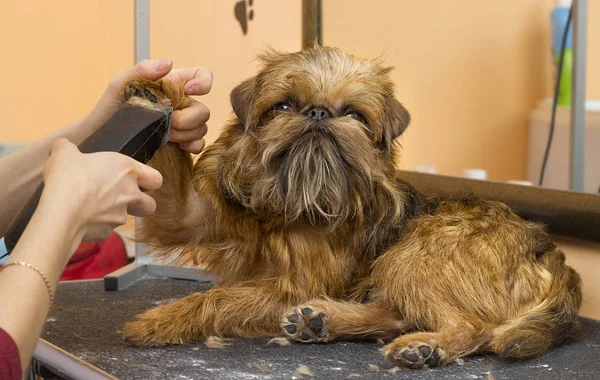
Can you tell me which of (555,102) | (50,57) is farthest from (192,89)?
(50,57)

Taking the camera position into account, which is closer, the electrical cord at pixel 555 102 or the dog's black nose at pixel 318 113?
the dog's black nose at pixel 318 113

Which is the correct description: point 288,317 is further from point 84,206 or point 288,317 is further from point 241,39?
point 241,39

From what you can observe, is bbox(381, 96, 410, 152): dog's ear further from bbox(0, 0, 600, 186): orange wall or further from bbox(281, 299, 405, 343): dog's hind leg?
bbox(0, 0, 600, 186): orange wall

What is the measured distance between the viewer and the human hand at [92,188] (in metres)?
1.15

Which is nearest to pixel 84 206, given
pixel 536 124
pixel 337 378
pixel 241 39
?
pixel 337 378

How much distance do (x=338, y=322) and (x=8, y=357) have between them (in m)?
0.74

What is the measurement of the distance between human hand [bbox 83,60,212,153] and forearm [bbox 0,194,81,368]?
55 cm

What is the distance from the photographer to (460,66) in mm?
3100

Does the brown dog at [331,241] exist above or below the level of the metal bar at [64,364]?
above

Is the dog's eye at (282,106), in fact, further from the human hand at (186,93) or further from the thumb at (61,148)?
the thumb at (61,148)

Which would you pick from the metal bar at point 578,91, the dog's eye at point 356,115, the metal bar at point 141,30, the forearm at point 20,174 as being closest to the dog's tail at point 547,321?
the dog's eye at point 356,115

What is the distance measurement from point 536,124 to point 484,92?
29cm

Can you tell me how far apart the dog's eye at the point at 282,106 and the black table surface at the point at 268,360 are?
1.54 feet

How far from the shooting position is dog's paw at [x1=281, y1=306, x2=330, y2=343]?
159 cm
